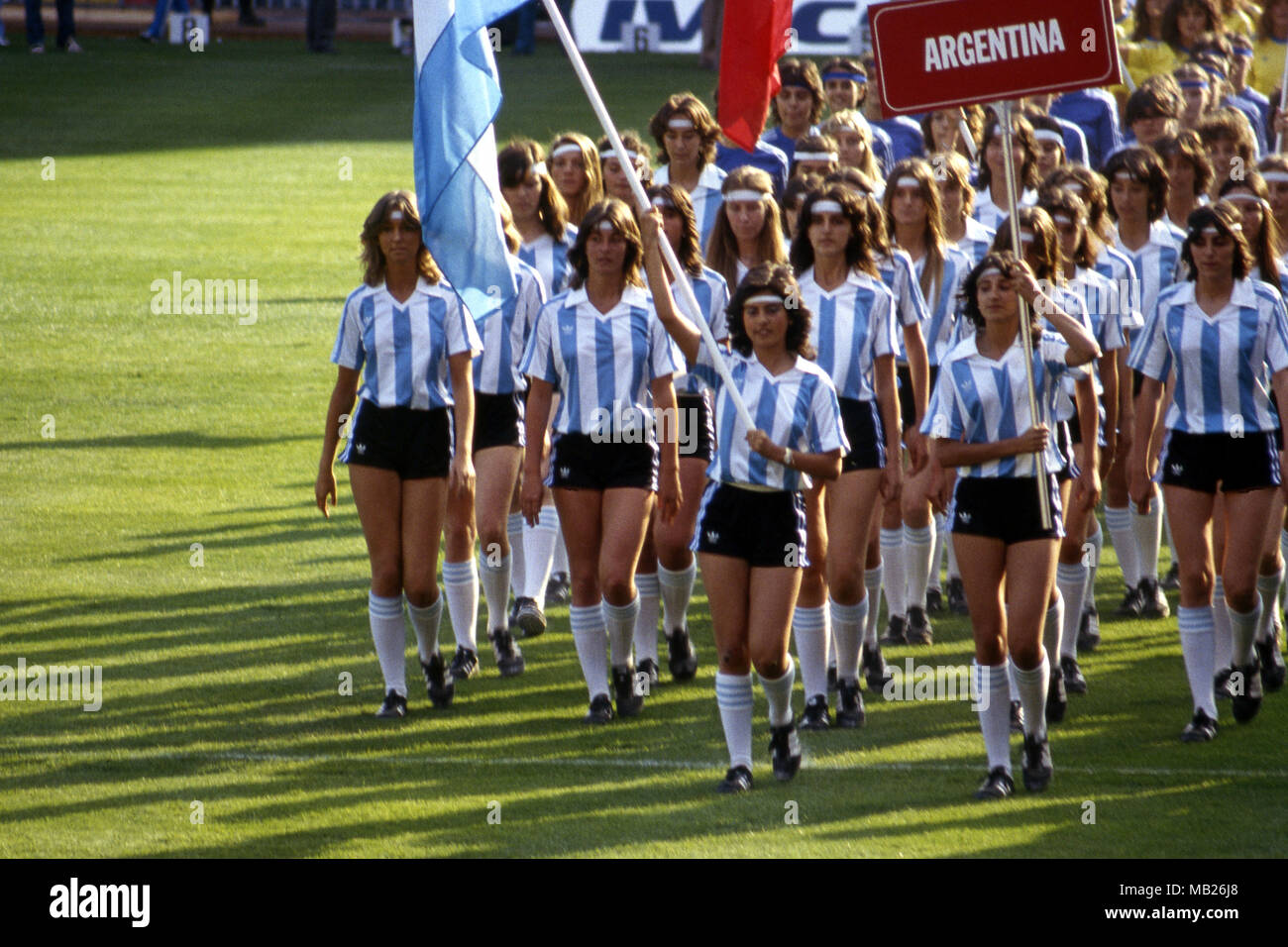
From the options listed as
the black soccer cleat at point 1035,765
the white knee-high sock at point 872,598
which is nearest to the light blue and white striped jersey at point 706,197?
the white knee-high sock at point 872,598

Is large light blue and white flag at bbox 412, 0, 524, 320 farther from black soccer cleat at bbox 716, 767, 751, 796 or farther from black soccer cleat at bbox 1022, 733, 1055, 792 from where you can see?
black soccer cleat at bbox 1022, 733, 1055, 792

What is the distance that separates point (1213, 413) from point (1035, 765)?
1713 mm

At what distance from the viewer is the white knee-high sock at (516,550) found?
10.3 m

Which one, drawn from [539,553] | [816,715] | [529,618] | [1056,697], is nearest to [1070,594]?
[1056,697]

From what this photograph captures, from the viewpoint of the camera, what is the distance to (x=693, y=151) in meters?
10.3

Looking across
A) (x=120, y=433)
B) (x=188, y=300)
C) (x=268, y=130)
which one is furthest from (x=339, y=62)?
(x=120, y=433)

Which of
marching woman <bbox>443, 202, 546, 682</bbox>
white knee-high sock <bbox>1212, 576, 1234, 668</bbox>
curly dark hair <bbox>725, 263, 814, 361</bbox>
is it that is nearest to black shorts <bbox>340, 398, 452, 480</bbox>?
marching woman <bbox>443, 202, 546, 682</bbox>

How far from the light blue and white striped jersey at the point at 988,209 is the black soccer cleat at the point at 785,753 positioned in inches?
153

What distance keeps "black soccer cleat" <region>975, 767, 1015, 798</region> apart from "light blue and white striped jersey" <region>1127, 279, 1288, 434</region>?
1.70m

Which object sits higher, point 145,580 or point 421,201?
point 421,201

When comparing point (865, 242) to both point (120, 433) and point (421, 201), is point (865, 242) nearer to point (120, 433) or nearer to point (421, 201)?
point (421, 201)

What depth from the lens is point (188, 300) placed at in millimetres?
18406

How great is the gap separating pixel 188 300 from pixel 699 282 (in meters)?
10.6

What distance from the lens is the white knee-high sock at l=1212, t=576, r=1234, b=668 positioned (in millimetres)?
8867
